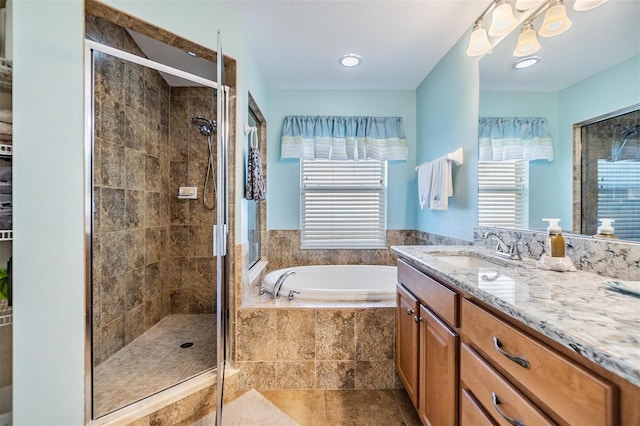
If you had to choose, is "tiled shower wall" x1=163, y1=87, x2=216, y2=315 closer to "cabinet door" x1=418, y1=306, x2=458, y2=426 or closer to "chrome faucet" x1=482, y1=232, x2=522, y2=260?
"cabinet door" x1=418, y1=306, x2=458, y2=426

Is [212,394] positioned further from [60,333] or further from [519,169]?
[519,169]

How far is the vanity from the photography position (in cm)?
55

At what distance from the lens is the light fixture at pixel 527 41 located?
143 centimetres

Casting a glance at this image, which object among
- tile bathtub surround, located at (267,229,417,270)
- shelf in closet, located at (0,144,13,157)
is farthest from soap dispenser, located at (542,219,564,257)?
→ shelf in closet, located at (0,144,13,157)

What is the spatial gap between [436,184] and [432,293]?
127 cm

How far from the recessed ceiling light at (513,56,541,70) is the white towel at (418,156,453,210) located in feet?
2.41

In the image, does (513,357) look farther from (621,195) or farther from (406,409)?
(406,409)

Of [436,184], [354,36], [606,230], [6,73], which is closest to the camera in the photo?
[606,230]

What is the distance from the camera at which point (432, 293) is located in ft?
4.22

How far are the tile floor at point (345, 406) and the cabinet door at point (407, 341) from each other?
0.19 metres

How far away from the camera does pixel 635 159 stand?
39.2 inches

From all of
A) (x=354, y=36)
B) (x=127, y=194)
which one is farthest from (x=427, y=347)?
(x=127, y=194)

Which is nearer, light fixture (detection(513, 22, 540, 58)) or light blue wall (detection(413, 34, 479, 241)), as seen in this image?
light fixture (detection(513, 22, 540, 58))

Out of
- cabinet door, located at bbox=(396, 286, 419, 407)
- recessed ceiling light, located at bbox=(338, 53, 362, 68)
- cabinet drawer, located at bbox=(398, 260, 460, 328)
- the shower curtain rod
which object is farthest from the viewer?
recessed ceiling light, located at bbox=(338, 53, 362, 68)
